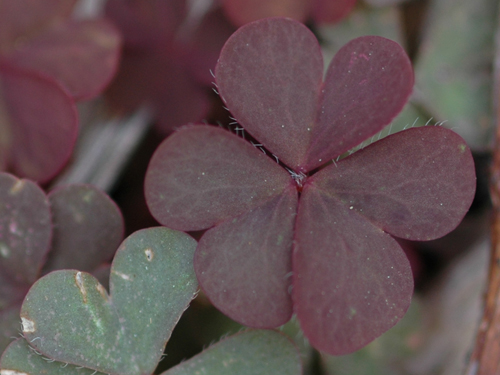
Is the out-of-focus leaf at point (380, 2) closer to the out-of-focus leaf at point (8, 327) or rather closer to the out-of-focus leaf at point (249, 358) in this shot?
the out-of-focus leaf at point (249, 358)

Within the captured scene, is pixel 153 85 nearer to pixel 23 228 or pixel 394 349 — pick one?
pixel 23 228

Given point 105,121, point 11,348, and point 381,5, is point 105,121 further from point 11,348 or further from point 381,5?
point 381,5

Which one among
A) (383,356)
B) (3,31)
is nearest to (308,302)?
(383,356)

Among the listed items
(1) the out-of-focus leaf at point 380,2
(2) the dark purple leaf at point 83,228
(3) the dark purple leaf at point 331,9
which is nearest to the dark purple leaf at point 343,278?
(2) the dark purple leaf at point 83,228

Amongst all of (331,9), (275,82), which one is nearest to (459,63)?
(331,9)

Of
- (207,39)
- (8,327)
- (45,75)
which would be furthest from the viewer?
(207,39)

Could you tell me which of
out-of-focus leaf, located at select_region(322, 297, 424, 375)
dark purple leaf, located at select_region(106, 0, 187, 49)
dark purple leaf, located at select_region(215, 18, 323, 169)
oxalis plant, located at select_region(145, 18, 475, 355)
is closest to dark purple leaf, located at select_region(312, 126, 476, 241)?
oxalis plant, located at select_region(145, 18, 475, 355)

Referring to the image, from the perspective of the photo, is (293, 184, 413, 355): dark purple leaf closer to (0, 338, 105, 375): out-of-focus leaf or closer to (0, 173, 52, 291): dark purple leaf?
(0, 338, 105, 375): out-of-focus leaf
